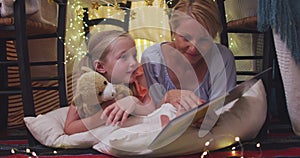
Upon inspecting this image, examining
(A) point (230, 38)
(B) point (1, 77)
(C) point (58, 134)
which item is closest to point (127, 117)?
(C) point (58, 134)

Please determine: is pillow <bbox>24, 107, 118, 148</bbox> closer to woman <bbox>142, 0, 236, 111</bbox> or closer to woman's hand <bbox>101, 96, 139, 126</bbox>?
woman's hand <bbox>101, 96, 139, 126</bbox>

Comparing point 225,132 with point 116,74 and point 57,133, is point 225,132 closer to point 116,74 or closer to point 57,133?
point 116,74

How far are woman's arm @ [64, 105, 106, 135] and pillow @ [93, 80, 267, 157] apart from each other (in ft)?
0.22

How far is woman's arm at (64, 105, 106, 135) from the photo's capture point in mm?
1228

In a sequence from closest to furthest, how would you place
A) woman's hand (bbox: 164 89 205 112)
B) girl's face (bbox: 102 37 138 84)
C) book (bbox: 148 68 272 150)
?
book (bbox: 148 68 272 150) → woman's hand (bbox: 164 89 205 112) → girl's face (bbox: 102 37 138 84)

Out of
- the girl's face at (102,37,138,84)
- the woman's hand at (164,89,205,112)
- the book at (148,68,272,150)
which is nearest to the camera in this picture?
the book at (148,68,272,150)

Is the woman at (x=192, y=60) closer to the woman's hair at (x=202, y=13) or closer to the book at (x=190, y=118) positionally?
the woman's hair at (x=202, y=13)

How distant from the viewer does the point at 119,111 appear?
1184 millimetres

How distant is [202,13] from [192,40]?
100mm

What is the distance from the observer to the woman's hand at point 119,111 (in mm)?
1179

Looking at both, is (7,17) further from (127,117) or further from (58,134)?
(127,117)

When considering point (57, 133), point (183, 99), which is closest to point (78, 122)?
point (57, 133)

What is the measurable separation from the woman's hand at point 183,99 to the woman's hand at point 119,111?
0.11 metres

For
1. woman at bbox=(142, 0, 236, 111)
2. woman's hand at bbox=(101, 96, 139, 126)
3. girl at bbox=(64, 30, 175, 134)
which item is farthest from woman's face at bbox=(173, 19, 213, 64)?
woman's hand at bbox=(101, 96, 139, 126)
